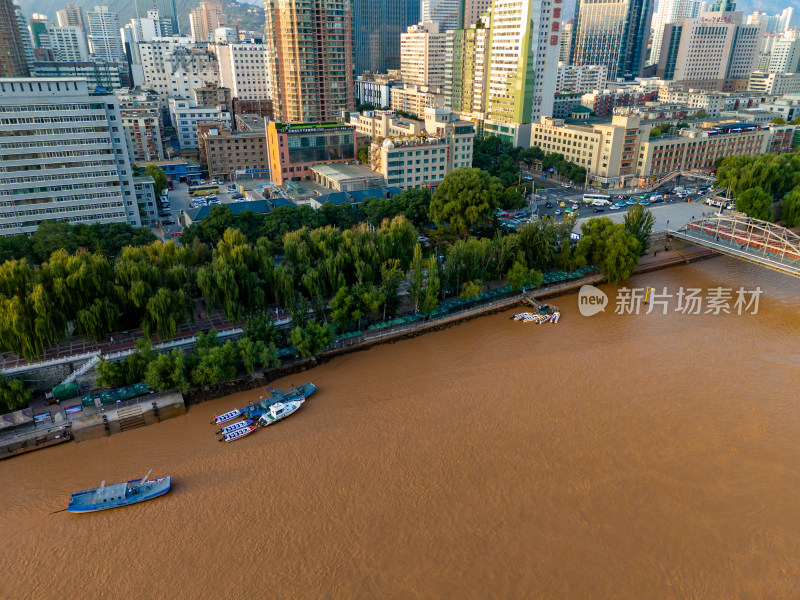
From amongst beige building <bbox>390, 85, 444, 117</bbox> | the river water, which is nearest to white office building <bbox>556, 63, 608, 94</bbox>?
beige building <bbox>390, 85, 444, 117</bbox>

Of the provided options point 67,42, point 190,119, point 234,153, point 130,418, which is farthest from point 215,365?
point 67,42

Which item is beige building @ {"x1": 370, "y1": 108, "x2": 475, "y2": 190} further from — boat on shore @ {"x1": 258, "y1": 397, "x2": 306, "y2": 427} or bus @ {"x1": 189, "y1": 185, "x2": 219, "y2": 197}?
boat on shore @ {"x1": 258, "y1": 397, "x2": 306, "y2": 427}

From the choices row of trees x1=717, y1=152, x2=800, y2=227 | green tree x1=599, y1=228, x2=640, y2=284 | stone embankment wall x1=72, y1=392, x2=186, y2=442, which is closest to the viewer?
stone embankment wall x1=72, y1=392, x2=186, y2=442

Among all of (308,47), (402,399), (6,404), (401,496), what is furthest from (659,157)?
(6,404)

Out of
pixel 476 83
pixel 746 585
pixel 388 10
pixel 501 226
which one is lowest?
pixel 746 585

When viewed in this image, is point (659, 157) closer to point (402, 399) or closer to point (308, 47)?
point (308, 47)

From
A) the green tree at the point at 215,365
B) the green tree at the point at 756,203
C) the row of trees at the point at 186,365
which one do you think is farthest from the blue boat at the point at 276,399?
the green tree at the point at 756,203

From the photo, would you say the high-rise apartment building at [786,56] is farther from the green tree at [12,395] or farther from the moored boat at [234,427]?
the green tree at [12,395]
